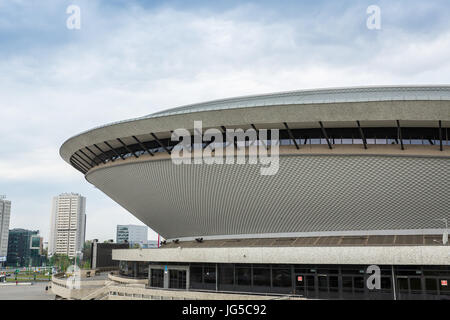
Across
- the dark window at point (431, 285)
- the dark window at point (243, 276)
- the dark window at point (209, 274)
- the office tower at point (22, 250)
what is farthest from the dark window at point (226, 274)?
the office tower at point (22, 250)

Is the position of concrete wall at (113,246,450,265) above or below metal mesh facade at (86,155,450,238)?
below

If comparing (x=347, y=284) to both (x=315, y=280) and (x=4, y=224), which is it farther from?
(x=4, y=224)

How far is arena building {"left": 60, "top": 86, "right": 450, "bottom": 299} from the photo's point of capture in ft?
77.7

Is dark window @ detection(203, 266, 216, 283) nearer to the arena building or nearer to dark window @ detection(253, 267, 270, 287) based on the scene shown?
the arena building

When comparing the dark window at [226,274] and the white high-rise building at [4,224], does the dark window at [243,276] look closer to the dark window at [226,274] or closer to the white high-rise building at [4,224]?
the dark window at [226,274]

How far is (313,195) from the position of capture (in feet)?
93.0

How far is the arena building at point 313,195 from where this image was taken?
77.7 ft

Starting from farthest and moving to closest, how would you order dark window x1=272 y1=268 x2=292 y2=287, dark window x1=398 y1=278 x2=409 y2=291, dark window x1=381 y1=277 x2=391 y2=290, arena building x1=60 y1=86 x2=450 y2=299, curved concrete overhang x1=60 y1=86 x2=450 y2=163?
dark window x1=272 y1=268 x2=292 y2=287 < arena building x1=60 y1=86 x2=450 y2=299 < curved concrete overhang x1=60 y1=86 x2=450 y2=163 < dark window x1=381 y1=277 x2=391 y2=290 < dark window x1=398 y1=278 x2=409 y2=291

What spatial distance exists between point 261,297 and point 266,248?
10.8 feet

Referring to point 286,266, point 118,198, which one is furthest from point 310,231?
point 118,198

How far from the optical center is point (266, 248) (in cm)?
2633

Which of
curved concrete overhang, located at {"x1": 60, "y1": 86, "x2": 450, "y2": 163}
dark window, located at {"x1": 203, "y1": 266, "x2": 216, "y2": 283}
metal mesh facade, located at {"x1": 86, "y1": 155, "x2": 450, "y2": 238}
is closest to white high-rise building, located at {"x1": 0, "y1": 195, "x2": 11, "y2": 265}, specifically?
metal mesh facade, located at {"x1": 86, "y1": 155, "x2": 450, "y2": 238}
